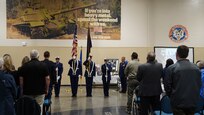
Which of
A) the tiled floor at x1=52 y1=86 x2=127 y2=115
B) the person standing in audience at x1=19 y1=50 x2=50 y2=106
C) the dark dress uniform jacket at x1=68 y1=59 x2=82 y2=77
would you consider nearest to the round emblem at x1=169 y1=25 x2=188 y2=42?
the dark dress uniform jacket at x1=68 y1=59 x2=82 y2=77

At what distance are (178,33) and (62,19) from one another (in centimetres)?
675

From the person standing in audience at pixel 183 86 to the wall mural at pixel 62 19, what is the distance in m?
12.2

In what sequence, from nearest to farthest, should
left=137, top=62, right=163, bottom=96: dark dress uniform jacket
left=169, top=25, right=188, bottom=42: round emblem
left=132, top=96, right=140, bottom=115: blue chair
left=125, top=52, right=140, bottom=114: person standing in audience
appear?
left=137, top=62, right=163, bottom=96: dark dress uniform jacket, left=132, top=96, right=140, bottom=115: blue chair, left=125, top=52, right=140, bottom=114: person standing in audience, left=169, top=25, right=188, bottom=42: round emblem

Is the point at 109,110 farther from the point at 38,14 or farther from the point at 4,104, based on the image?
the point at 38,14

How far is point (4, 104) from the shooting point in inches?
161

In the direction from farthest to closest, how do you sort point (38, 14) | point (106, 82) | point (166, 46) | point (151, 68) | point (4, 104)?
point (166, 46)
point (38, 14)
point (106, 82)
point (151, 68)
point (4, 104)

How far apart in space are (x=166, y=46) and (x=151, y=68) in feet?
37.8

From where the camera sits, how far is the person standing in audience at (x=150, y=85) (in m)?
5.30

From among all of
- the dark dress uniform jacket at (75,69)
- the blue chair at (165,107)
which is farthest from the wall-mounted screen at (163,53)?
the blue chair at (165,107)

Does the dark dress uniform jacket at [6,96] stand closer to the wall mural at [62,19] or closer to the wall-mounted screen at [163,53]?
the wall mural at [62,19]

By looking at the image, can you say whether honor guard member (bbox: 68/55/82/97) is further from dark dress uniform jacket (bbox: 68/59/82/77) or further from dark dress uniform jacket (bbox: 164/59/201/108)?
dark dress uniform jacket (bbox: 164/59/201/108)

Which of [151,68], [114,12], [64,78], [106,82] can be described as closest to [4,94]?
[151,68]

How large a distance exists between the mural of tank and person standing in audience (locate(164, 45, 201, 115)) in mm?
12153

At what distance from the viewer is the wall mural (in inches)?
603
